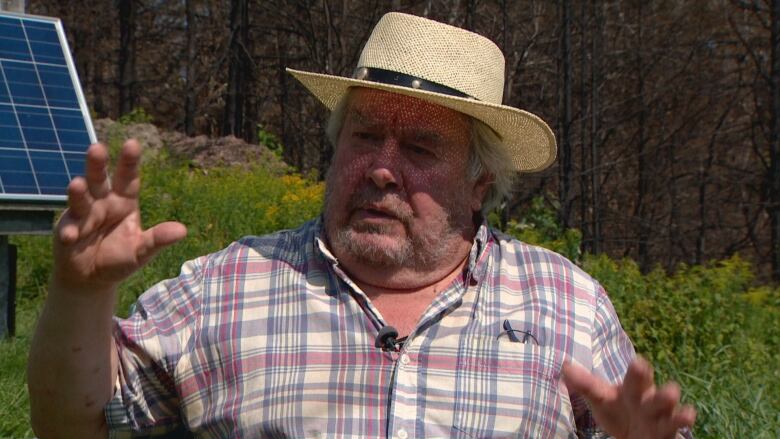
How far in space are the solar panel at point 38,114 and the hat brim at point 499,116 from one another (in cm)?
213

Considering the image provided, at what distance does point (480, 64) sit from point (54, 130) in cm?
282

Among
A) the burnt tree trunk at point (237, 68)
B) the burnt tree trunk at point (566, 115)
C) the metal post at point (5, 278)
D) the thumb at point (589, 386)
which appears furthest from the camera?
the burnt tree trunk at point (237, 68)

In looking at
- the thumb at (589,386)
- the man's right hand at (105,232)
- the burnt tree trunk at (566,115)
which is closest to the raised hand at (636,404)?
the thumb at (589,386)

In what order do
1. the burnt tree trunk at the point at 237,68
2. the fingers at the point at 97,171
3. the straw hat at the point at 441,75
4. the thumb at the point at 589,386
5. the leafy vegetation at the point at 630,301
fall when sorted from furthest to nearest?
the burnt tree trunk at the point at 237,68 < the leafy vegetation at the point at 630,301 < the straw hat at the point at 441,75 < the thumb at the point at 589,386 < the fingers at the point at 97,171

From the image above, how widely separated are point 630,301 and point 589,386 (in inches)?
127

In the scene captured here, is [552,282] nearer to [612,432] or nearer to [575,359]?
[575,359]

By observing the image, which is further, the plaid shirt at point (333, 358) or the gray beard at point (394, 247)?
Answer: the gray beard at point (394, 247)

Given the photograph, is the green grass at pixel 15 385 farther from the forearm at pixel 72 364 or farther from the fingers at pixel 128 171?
the fingers at pixel 128 171

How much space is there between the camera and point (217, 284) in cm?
243

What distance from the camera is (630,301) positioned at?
495 centimetres

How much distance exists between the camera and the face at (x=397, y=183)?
2459 millimetres

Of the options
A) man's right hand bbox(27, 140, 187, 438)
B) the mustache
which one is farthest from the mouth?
man's right hand bbox(27, 140, 187, 438)

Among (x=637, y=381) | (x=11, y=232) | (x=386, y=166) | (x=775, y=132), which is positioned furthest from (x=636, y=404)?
(x=775, y=132)

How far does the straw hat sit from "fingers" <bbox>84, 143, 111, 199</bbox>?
2.91 ft
